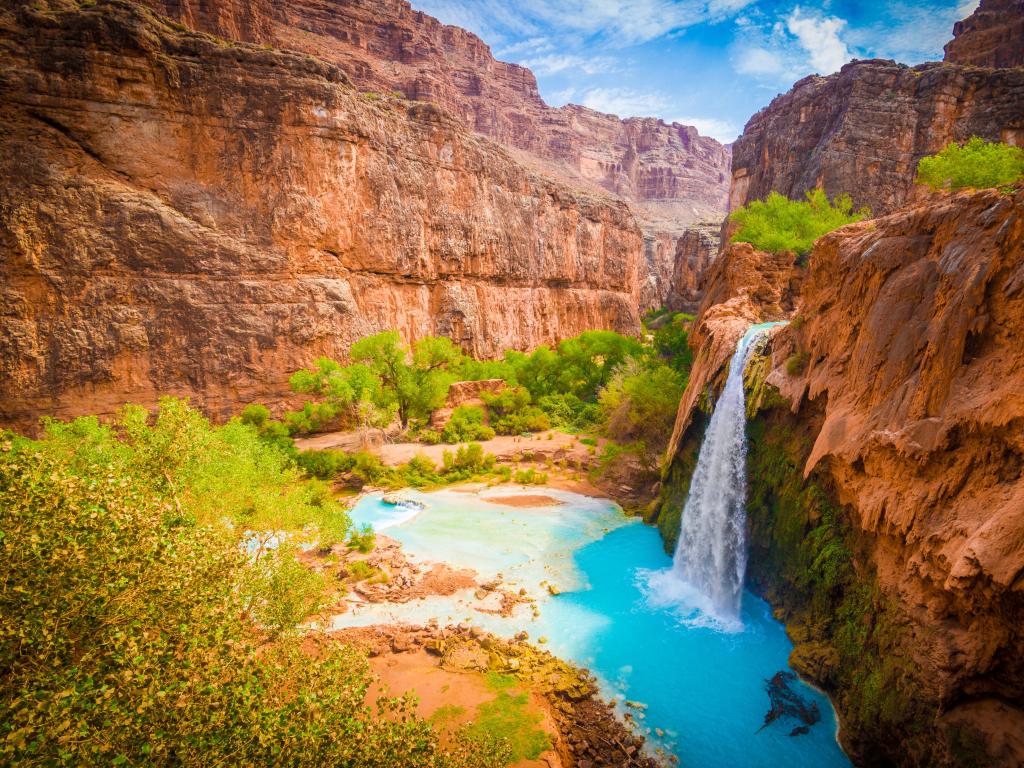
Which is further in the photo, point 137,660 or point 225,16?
point 225,16

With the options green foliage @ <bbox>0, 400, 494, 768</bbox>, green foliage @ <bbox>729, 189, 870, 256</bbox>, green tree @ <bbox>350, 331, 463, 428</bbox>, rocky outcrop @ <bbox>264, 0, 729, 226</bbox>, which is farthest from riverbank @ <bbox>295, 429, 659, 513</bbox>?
rocky outcrop @ <bbox>264, 0, 729, 226</bbox>

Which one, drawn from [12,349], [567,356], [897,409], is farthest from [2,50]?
[897,409]

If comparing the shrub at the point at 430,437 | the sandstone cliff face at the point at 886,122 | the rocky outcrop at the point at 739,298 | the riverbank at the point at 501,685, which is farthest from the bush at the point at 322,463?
the sandstone cliff face at the point at 886,122

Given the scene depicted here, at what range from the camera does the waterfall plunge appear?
574 inches

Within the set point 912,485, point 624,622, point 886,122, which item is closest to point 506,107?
point 886,122

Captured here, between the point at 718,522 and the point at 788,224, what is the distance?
21.9 m

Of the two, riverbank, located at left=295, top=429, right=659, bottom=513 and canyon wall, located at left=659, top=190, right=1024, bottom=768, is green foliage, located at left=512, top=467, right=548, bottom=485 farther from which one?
canyon wall, located at left=659, top=190, right=1024, bottom=768

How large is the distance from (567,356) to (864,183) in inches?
1319

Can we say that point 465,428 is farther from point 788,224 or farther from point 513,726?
point 788,224

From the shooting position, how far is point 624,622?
13914 mm

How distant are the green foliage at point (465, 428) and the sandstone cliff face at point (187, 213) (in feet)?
34.1

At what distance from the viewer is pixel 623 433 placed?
27.3m

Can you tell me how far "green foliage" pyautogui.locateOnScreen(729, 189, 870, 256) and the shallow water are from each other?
16.4 meters

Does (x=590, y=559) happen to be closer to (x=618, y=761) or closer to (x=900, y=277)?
(x=618, y=761)
